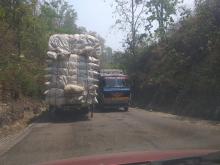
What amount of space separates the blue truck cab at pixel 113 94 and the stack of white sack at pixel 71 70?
6.04m

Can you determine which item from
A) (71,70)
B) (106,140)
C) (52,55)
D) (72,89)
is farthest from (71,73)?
(106,140)

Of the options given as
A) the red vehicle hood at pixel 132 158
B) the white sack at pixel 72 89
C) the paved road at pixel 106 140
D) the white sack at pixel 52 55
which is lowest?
the paved road at pixel 106 140

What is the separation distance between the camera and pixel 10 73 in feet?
94.4

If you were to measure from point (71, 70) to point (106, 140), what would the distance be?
362 inches

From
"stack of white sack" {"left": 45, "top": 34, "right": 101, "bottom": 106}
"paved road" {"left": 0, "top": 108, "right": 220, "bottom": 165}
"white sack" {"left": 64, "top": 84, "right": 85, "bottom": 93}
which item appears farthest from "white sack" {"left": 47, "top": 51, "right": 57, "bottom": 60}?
"paved road" {"left": 0, "top": 108, "right": 220, "bottom": 165}

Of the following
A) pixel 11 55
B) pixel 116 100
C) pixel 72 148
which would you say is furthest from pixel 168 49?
pixel 72 148

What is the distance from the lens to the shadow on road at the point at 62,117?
24531mm

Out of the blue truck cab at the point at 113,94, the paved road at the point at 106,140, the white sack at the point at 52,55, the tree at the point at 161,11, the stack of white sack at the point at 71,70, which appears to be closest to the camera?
the paved road at the point at 106,140

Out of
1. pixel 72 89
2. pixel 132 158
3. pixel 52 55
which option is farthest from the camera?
pixel 52 55

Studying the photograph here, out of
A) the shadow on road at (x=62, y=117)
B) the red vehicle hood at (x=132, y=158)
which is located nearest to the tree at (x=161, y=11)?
the shadow on road at (x=62, y=117)

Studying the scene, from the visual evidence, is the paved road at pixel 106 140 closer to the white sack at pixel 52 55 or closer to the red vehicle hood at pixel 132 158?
the white sack at pixel 52 55

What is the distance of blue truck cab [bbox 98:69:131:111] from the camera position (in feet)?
103

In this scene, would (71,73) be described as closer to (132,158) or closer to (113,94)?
(113,94)

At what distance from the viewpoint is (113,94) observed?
3159 cm
